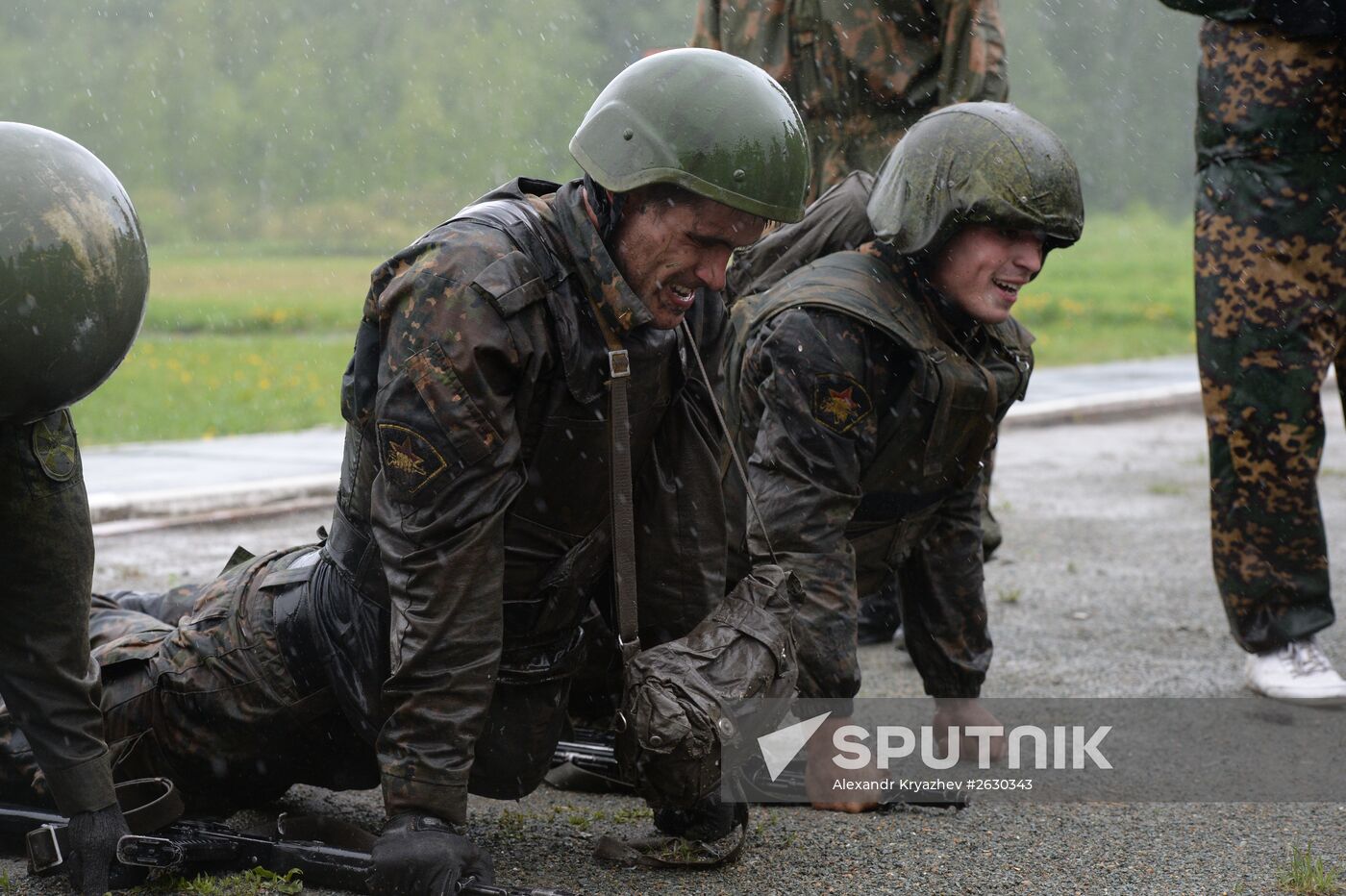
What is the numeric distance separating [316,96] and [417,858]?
34595 mm

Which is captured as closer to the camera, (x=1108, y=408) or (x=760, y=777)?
(x=760, y=777)

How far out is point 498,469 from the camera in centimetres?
314

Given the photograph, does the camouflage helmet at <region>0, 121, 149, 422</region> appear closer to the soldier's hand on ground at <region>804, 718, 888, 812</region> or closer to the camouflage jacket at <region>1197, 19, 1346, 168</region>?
the soldier's hand on ground at <region>804, 718, 888, 812</region>

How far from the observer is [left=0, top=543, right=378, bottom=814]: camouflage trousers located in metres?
3.59

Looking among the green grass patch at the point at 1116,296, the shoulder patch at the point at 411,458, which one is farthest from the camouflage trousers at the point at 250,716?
the green grass patch at the point at 1116,296

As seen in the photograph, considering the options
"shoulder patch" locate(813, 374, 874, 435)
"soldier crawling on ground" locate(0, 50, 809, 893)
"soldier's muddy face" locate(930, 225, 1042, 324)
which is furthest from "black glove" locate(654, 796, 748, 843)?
"soldier's muddy face" locate(930, 225, 1042, 324)

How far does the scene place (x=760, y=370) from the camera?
410 cm

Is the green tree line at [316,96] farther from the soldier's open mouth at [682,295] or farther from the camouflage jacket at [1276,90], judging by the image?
the soldier's open mouth at [682,295]

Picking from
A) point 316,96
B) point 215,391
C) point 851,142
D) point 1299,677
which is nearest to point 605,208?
point 851,142

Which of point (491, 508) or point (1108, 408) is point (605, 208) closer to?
point (491, 508)

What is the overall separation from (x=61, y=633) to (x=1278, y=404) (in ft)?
11.3

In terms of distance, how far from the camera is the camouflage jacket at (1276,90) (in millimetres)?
4859

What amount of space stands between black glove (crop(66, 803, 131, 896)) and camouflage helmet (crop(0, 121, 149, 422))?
81 cm

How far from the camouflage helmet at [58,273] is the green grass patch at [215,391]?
6826 millimetres
